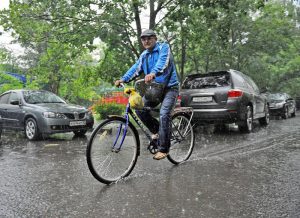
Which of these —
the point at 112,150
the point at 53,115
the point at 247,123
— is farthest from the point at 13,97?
the point at 247,123

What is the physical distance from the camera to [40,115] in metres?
9.11

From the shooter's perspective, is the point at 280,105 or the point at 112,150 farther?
the point at 280,105

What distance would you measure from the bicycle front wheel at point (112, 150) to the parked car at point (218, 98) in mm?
4459

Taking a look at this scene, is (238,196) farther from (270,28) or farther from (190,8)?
(270,28)

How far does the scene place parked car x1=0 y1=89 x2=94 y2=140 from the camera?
905 centimetres

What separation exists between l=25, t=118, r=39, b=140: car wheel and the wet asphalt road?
2.30 metres

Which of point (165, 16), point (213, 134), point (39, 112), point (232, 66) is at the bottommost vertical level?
point (213, 134)

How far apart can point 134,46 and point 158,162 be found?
8.52 m

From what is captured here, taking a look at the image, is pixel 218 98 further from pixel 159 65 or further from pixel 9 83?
pixel 9 83

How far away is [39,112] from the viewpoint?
9172 mm

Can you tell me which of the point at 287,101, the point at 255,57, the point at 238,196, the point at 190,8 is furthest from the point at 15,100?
the point at 255,57

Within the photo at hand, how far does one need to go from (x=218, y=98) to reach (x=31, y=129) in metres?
5.40

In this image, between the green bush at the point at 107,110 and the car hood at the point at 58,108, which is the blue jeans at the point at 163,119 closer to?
the car hood at the point at 58,108

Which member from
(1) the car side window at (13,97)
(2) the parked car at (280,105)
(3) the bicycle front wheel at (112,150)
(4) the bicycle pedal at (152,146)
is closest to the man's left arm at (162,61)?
(3) the bicycle front wheel at (112,150)
